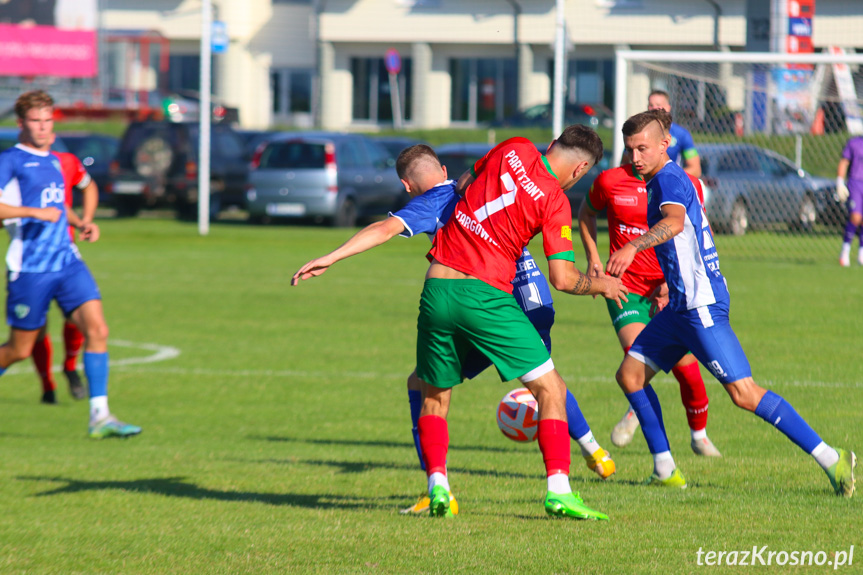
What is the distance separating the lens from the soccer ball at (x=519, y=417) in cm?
631

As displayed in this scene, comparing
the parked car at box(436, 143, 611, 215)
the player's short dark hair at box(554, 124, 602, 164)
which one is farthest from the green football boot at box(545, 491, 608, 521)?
the parked car at box(436, 143, 611, 215)

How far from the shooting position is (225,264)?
1917cm

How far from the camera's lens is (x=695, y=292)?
5879 millimetres

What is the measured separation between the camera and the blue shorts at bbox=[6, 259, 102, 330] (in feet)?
27.0

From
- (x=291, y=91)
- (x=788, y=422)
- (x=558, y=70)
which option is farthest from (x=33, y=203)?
(x=291, y=91)

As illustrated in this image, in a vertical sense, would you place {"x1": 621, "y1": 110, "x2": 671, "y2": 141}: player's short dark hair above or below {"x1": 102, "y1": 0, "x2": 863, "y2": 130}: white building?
below

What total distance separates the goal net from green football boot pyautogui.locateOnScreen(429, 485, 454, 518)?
15.4 m

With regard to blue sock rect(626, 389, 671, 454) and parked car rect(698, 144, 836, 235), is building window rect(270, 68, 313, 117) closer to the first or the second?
parked car rect(698, 144, 836, 235)

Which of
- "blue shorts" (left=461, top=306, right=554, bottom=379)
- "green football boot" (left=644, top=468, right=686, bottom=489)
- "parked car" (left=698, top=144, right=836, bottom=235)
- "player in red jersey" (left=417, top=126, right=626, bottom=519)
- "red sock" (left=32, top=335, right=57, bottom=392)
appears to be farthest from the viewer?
"parked car" (left=698, top=144, right=836, bottom=235)

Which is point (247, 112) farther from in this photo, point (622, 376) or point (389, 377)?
point (622, 376)

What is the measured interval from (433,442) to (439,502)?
28 cm

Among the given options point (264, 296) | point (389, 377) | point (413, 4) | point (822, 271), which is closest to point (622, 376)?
point (389, 377)

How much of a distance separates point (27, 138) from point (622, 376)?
4.44 metres

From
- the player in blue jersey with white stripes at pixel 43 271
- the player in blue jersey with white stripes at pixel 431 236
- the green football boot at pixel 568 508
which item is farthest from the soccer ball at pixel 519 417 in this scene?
the player in blue jersey with white stripes at pixel 43 271
